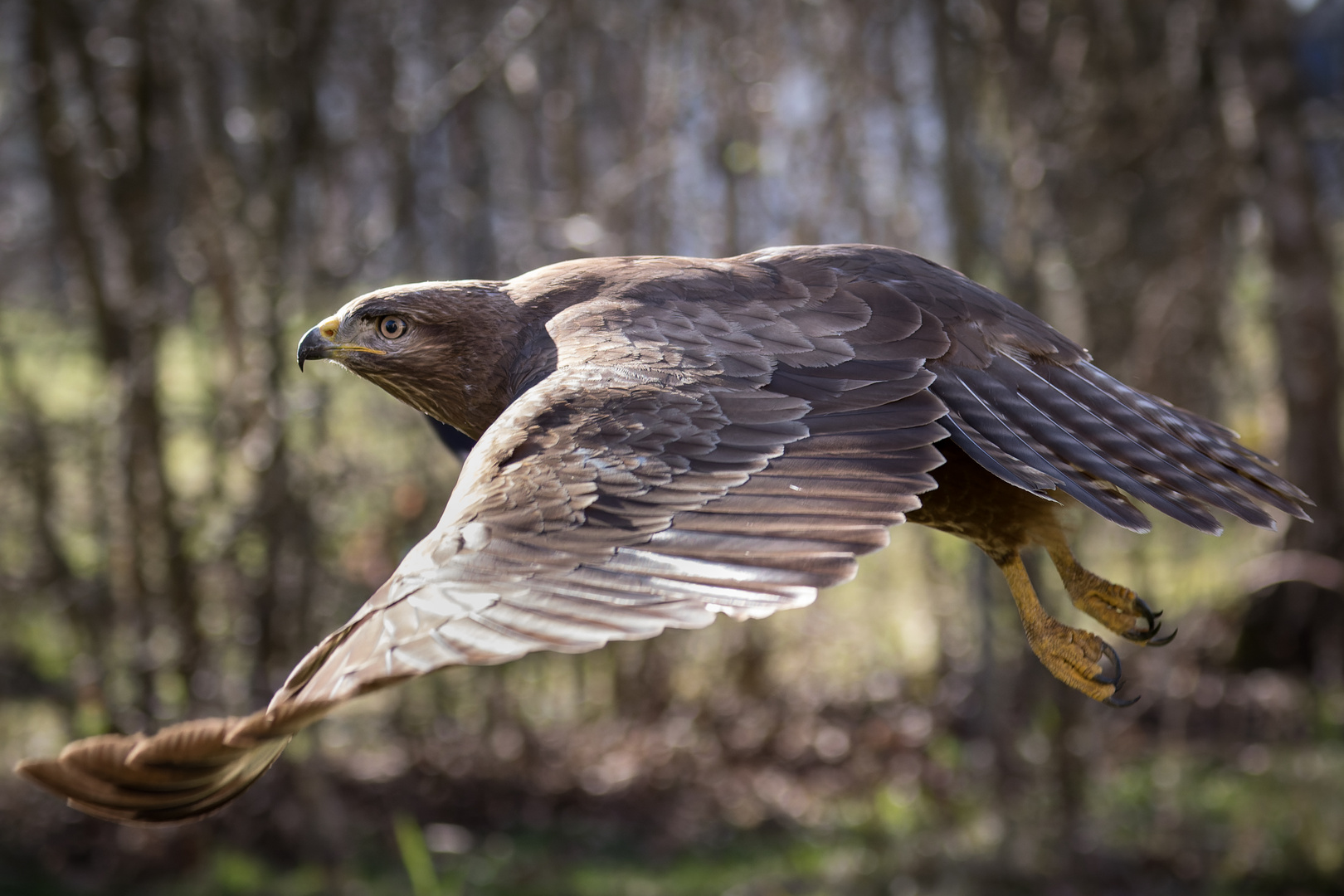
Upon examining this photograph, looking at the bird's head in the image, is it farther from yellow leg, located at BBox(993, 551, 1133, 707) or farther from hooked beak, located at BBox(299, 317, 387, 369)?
yellow leg, located at BBox(993, 551, 1133, 707)

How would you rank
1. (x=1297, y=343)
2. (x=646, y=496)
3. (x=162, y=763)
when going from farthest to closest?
1. (x=1297, y=343)
2. (x=646, y=496)
3. (x=162, y=763)

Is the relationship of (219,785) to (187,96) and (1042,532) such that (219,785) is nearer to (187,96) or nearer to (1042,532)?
(1042,532)

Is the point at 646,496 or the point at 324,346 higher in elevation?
the point at 324,346

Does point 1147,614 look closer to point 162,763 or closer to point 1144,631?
point 1144,631

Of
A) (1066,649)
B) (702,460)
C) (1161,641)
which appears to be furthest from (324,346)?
(1161,641)

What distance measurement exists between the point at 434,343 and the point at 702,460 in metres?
0.94

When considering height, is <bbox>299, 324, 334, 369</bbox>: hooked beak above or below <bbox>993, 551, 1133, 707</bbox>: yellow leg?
above

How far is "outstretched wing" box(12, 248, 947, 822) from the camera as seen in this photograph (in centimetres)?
164

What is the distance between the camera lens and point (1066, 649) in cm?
258

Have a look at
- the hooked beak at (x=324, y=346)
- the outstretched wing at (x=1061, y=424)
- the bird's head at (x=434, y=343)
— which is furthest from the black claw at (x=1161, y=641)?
the hooked beak at (x=324, y=346)

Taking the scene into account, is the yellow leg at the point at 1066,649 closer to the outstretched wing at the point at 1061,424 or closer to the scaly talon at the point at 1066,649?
the scaly talon at the point at 1066,649

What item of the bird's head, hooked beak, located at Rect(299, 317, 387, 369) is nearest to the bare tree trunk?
the bird's head

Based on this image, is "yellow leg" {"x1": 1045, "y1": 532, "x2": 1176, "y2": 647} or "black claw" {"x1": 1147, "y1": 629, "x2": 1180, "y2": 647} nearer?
"black claw" {"x1": 1147, "y1": 629, "x2": 1180, "y2": 647}

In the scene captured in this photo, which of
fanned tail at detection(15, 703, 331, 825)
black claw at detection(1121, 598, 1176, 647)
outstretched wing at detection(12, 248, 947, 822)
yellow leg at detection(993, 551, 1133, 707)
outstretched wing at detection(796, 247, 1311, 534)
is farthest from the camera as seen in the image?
black claw at detection(1121, 598, 1176, 647)
